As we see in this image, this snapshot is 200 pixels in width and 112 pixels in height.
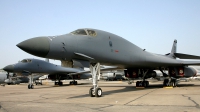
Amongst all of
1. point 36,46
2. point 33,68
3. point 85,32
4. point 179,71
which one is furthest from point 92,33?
point 33,68

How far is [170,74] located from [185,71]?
1308 millimetres

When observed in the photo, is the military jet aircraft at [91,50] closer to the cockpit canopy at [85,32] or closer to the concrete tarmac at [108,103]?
the cockpit canopy at [85,32]

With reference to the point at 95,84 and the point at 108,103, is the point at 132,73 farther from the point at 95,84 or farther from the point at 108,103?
the point at 108,103

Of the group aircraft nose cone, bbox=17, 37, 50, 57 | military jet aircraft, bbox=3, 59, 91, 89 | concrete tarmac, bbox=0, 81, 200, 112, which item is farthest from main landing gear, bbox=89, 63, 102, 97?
military jet aircraft, bbox=3, 59, 91, 89

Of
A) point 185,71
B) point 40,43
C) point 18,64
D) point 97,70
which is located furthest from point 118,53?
point 18,64

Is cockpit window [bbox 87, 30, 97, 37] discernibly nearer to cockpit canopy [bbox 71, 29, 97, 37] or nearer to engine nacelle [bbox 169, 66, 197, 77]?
cockpit canopy [bbox 71, 29, 97, 37]

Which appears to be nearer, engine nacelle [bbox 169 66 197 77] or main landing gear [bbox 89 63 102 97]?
→ main landing gear [bbox 89 63 102 97]

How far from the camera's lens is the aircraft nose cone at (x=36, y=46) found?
8852 mm

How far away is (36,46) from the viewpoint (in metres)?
8.89

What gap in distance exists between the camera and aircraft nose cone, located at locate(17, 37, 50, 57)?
885cm

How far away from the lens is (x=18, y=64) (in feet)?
74.7

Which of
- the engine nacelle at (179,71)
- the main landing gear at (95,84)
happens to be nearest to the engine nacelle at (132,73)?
the engine nacelle at (179,71)

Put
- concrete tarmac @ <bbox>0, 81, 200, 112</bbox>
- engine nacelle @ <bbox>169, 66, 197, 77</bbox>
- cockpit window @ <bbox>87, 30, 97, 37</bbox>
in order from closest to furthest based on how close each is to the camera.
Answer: concrete tarmac @ <bbox>0, 81, 200, 112</bbox>, cockpit window @ <bbox>87, 30, 97, 37</bbox>, engine nacelle @ <bbox>169, 66, 197, 77</bbox>

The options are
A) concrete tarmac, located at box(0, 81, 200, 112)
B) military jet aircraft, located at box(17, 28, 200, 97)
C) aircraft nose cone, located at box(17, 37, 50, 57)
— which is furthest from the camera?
military jet aircraft, located at box(17, 28, 200, 97)
